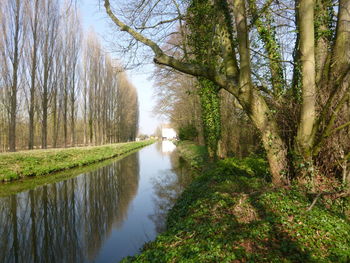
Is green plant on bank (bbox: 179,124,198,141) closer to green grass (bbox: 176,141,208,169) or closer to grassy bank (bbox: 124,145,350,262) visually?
green grass (bbox: 176,141,208,169)

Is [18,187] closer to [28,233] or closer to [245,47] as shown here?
[28,233]

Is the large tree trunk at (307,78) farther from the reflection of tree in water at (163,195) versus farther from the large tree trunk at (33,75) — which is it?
the large tree trunk at (33,75)

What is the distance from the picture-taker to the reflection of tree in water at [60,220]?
4.52m

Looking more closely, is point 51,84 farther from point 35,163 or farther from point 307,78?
point 307,78

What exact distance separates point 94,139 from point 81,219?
2940 centimetres

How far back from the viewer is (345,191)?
4.23 m

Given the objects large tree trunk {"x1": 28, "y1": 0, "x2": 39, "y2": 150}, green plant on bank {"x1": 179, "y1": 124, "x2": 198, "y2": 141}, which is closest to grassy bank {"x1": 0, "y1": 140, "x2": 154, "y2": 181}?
large tree trunk {"x1": 28, "y1": 0, "x2": 39, "y2": 150}

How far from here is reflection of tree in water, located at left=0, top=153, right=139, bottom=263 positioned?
4523mm

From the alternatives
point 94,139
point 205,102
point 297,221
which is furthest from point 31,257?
point 94,139

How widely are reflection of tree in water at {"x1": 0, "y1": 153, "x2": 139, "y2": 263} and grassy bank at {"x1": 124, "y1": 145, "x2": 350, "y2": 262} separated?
6.26 feet

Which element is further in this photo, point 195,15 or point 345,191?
point 195,15

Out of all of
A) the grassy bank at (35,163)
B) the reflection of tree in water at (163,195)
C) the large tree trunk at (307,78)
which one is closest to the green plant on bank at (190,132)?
the grassy bank at (35,163)

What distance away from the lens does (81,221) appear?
6086 mm

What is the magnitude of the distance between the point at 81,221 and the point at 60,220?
55 cm
